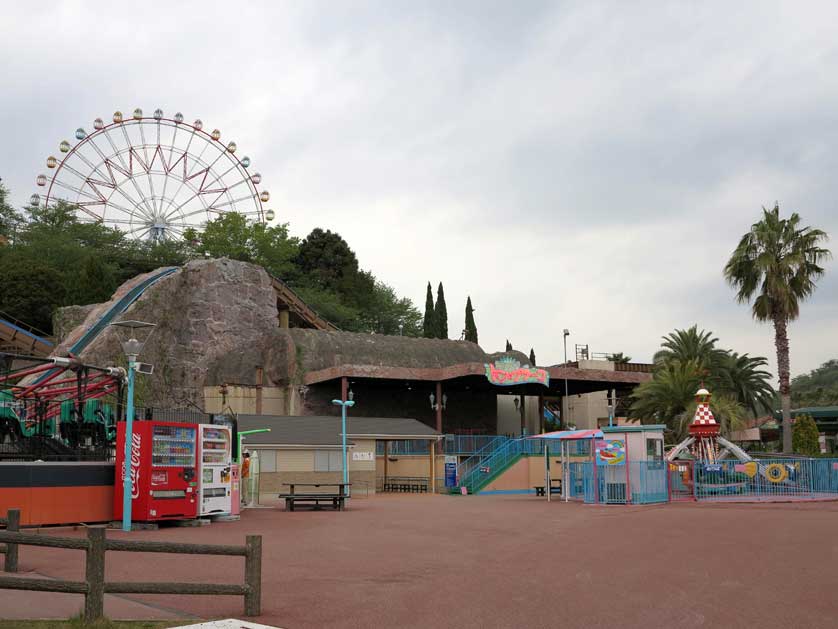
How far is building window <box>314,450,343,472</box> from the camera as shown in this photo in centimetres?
3634

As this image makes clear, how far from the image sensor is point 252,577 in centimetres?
924

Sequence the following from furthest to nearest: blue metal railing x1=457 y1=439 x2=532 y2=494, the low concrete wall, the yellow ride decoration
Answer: blue metal railing x1=457 y1=439 x2=532 y2=494 < the yellow ride decoration < the low concrete wall

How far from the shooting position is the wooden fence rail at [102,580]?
7.76 meters

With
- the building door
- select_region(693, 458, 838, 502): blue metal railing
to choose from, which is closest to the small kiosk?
the building door

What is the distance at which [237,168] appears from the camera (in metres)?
73.9

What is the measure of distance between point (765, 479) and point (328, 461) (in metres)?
16.9

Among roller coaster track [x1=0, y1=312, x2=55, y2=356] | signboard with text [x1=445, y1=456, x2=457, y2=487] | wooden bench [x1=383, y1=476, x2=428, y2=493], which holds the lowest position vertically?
wooden bench [x1=383, y1=476, x2=428, y2=493]

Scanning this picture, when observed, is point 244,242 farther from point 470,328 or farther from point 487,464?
point 487,464

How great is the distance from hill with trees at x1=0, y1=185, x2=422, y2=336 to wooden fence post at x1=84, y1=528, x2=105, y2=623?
5703 centimetres

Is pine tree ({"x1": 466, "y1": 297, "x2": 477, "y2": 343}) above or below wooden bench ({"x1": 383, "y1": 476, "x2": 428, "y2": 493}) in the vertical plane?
above

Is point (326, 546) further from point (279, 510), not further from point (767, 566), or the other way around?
point (279, 510)

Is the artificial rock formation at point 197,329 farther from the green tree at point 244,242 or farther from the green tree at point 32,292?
the green tree at point 244,242

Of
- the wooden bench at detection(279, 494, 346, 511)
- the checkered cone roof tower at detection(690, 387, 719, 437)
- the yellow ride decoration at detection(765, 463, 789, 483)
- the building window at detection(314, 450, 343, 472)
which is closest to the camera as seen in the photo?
the wooden bench at detection(279, 494, 346, 511)

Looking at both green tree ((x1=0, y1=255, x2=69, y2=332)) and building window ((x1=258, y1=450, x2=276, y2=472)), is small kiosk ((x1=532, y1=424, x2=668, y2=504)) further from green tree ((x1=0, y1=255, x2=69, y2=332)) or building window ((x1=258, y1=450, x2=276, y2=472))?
green tree ((x1=0, y1=255, x2=69, y2=332))
